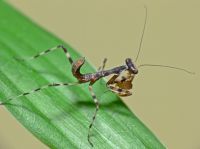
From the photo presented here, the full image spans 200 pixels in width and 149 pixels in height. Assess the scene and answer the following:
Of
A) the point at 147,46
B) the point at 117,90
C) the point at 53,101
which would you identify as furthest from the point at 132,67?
the point at 147,46

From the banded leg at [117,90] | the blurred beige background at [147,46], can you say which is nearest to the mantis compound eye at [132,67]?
the banded leg at [117,90]

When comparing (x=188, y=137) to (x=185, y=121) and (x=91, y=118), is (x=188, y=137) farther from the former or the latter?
(x=91, y=118)

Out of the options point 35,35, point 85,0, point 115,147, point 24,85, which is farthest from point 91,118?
point 85,0

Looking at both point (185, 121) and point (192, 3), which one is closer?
point (185, 121)

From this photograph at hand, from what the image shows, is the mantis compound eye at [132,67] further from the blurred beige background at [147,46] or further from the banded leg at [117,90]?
the blurred beige background at [147,46]

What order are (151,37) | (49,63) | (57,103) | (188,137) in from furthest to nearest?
(151,37) → (188,137) → (49,63) → (57,103)

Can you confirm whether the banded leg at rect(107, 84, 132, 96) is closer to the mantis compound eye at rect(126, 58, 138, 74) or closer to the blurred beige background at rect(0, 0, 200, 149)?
the mantis compound eye at rect(126, 58, 138, 74)
